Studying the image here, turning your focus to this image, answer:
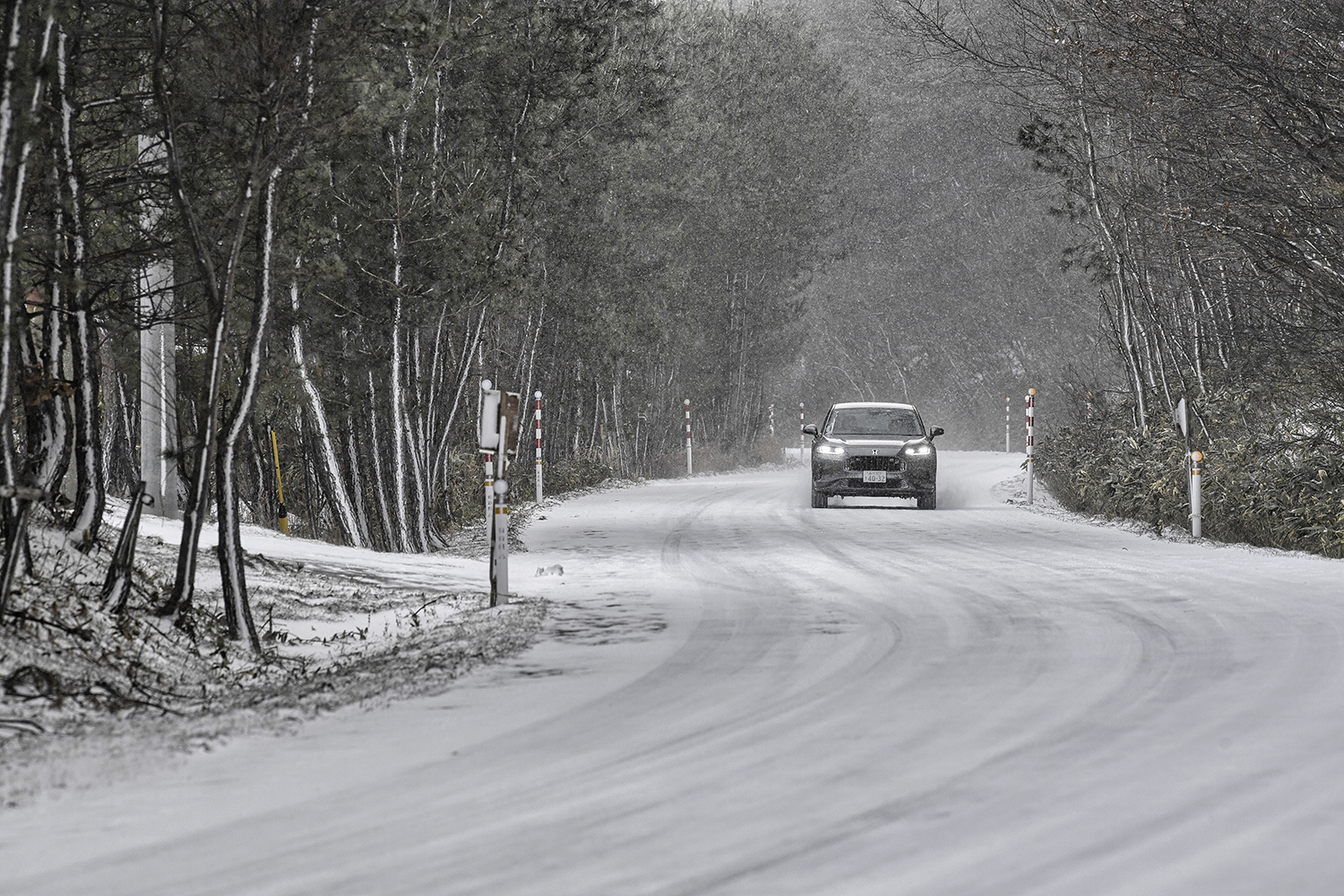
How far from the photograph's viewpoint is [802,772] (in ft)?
21.5

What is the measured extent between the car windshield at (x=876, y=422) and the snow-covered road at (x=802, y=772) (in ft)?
48.9

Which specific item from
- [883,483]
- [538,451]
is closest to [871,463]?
[883,483]

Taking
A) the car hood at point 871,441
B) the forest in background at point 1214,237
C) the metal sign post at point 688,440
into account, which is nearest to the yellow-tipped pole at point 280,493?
the forest in background at point 1214,237

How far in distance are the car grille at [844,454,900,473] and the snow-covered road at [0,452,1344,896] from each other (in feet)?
45.3

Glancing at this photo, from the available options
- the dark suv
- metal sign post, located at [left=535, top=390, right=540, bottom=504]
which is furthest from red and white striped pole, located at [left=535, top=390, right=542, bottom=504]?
the dark suv

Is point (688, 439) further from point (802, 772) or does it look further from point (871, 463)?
point (802, 772)

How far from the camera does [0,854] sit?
213 inches

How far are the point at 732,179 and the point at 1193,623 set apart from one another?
34922 millimetres

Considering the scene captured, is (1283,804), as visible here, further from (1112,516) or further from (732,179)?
(732,179)

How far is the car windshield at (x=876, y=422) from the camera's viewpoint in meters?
27.7

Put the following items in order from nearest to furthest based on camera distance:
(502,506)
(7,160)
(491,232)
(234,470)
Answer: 1. (7,160)
2. (234,470)
3. (502,506)
4. (491,232)

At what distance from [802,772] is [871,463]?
20.3 m

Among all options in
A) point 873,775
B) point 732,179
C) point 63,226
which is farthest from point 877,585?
point 732,179

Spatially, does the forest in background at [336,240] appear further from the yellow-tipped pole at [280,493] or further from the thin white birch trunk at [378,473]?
the yellow-tipped pole at [280,493]
